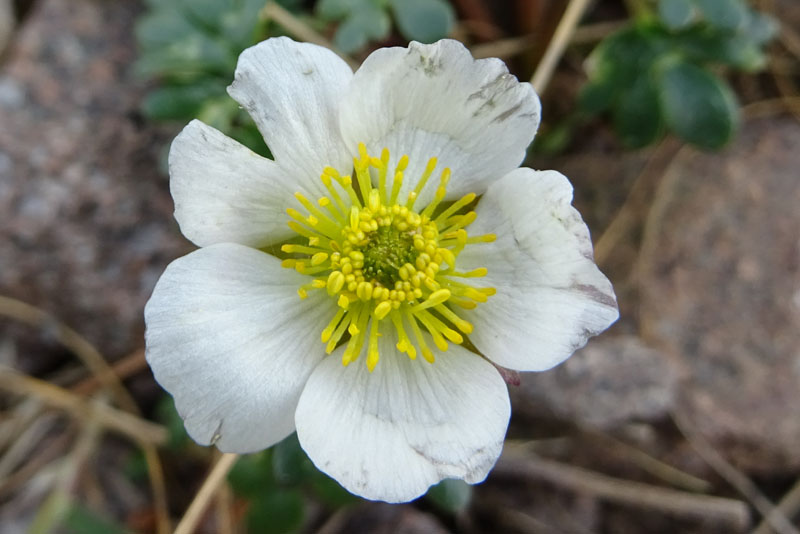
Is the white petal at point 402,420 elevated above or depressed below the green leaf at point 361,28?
below

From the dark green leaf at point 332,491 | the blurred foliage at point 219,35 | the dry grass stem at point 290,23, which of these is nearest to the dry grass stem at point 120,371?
the blurred foliage at point 219,35

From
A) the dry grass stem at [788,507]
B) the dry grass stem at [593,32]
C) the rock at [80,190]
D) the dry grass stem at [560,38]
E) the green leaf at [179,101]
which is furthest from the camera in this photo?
the dry grass stem at [593,32]

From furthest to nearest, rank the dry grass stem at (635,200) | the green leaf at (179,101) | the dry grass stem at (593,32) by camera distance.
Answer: the dry grass stem at (593,32) → the dry grass stem at (635,200) → the green leaf at (179,101)

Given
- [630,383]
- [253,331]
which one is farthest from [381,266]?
[630,383]

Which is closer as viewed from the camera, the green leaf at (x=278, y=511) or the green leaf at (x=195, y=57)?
the green leaf at (x=278, y=511)

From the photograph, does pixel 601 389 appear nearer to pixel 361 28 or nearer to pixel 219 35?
pixel 361 28

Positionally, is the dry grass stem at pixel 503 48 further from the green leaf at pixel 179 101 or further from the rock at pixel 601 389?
the rock at pixel 601 389

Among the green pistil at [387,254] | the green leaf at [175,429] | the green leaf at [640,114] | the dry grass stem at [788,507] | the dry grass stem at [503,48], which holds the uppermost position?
the green pistil at [387,254]
